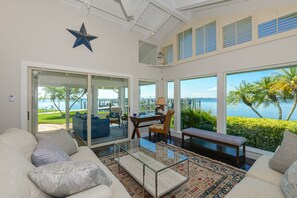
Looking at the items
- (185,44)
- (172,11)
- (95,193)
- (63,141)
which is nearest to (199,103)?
(185,44)

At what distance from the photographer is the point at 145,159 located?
7.61ft

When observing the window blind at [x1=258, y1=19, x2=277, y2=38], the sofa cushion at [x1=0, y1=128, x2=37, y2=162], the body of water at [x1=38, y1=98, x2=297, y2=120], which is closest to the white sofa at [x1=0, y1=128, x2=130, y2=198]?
the sofa cushion at [x1=0, y1=128, x2=37, y2=162]

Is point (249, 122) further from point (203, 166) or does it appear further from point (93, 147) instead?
point (93, 147)

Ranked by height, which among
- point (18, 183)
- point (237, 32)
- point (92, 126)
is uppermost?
point (237, 32)

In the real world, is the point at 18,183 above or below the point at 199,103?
below

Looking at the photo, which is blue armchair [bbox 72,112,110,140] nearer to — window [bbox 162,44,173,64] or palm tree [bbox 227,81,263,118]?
window [bbox 162,44,173,64]

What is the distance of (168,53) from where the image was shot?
5047 mm

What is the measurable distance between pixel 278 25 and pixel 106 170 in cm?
402

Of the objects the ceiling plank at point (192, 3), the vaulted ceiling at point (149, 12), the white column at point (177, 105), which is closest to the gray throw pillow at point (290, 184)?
the vaulted ceiling at point (149, 12)

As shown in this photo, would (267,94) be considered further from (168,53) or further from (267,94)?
(168,53)

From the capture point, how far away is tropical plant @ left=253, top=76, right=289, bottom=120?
111 inches

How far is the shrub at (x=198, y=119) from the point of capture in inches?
155

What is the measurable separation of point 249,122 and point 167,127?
1981 mm

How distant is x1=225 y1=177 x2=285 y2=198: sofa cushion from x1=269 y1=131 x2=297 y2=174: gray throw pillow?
293 mm
